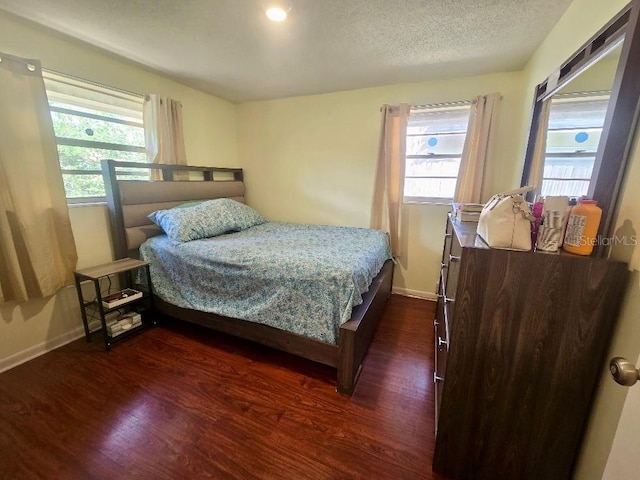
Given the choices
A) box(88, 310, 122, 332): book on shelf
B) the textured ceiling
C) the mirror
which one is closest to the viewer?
the mirror

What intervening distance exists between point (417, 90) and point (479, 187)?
1163 millimetres

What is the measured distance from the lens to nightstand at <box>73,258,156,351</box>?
201 cm

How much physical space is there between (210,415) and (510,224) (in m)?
1.78

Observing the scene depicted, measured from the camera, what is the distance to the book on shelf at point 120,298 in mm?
2063

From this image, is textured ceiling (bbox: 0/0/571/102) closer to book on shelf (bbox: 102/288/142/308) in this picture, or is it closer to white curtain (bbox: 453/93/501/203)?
white curtain (bbox: 453/93/501/203)

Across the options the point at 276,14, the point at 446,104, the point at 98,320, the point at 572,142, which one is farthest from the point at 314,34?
the point at 98,320

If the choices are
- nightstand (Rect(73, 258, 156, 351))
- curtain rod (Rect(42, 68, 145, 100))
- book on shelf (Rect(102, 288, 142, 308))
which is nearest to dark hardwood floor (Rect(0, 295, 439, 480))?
nightstand (Rect(73, 258, 156, 351))

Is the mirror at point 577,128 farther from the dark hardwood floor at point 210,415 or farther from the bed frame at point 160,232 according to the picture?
the dark hardwood floor at point 210,415

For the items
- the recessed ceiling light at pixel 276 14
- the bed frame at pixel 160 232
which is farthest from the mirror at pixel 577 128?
the recessed ceiling light at pixel 276 14

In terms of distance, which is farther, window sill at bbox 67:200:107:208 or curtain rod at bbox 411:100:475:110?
curtain rod at bbox 411:100:475:110

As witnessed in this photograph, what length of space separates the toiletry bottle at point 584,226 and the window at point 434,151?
1915 millimetres

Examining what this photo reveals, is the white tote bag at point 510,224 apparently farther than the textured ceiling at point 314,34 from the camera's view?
No

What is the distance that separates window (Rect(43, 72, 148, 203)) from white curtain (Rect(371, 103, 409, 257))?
2.42 m

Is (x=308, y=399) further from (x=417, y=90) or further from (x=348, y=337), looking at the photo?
(x=417, y=90)
